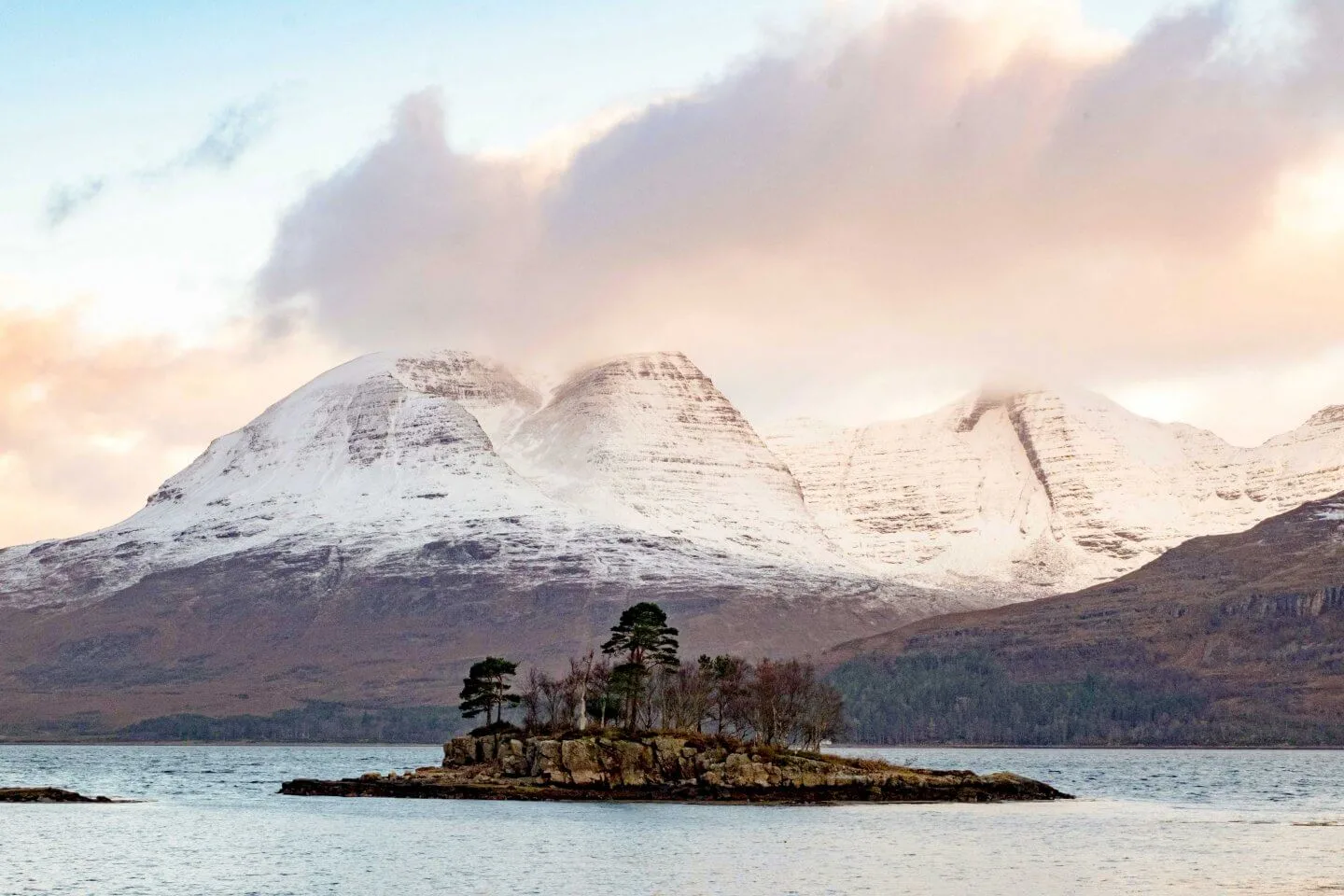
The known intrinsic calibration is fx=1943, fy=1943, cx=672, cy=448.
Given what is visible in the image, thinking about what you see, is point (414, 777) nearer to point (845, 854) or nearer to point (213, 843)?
point (213, 843)

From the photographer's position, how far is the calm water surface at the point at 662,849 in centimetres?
12019

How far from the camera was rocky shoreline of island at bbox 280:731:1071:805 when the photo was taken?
18625cm

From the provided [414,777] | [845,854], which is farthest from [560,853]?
[414,777]

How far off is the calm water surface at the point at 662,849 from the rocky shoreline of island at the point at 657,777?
425cm

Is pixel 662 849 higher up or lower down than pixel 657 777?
lower down

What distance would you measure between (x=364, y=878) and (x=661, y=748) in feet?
223

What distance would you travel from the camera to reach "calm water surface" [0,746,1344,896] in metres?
120

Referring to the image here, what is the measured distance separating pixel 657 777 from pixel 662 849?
4784 cm

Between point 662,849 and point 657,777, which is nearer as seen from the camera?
point 662,849

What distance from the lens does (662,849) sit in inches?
5507

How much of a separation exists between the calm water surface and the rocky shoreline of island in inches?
167

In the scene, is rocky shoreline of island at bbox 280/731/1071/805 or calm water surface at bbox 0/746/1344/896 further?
rocky shoreline of island at bbox 280/731/1071/805

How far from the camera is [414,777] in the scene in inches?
7859

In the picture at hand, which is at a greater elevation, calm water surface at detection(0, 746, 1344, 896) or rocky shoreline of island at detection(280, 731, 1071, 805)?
rocky shoreline of island at detection(280, 731, 1071, 805)
